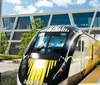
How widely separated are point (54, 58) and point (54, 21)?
40.6 meters

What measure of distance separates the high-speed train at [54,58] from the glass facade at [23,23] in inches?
1653

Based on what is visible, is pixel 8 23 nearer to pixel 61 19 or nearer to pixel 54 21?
pixel 54 21

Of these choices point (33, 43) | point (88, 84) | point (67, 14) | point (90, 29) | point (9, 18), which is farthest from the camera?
point (9, 18)

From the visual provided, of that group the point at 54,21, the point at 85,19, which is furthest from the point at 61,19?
the point at 85,19

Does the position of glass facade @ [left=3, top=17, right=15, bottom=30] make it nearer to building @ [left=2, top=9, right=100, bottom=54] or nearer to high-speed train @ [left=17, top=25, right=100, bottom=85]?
building @ [left=2, top=9, right=100, bottom=54]

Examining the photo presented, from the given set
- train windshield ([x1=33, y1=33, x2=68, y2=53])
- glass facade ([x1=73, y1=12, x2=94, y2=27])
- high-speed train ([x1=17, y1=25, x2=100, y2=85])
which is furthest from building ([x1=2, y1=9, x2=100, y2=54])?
train windshield ([x1=33, y1=33, x2=68, y2=53])

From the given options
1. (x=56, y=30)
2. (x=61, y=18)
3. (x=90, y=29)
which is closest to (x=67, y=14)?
(x=61, y=18)

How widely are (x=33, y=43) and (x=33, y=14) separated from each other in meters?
41.6

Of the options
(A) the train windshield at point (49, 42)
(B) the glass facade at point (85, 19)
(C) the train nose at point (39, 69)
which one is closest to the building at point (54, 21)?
(B) the glass facade at point (85, 19)

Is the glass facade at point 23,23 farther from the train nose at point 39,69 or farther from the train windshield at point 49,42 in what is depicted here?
the train nose at point 39,69

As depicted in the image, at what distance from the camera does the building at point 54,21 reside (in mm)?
45594

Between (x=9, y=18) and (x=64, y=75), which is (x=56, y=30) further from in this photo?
(x=9, y=18)

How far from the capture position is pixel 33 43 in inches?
400

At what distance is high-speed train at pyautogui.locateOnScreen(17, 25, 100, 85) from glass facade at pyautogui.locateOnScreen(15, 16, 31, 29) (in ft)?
138
